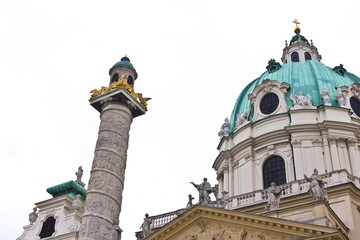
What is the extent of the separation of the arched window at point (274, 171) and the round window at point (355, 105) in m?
5.92

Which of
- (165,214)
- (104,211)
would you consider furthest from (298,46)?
(104,211)

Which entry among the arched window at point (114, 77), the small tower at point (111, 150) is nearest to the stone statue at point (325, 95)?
the small tower at point (111, 150)

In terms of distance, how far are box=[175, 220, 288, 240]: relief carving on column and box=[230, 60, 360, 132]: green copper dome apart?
12533 mm

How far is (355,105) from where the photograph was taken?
104 feet

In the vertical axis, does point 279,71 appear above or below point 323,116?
above

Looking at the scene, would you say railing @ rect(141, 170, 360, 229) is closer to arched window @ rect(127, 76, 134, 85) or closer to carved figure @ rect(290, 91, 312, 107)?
carved figure @ rect(290, 91, 312, 107)

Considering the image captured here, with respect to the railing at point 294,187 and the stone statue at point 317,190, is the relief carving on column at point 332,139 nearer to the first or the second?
the railing at point 294,187

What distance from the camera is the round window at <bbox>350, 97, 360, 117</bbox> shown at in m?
31.2

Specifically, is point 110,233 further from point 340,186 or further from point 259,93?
point 259,93

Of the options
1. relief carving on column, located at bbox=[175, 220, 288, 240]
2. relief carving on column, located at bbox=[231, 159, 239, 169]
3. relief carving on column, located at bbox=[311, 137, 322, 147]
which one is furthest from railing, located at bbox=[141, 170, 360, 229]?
relief carving on column, located at bbox=[231, 159, 239, 169]

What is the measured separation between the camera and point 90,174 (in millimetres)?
23906

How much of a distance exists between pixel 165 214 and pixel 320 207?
8.30m

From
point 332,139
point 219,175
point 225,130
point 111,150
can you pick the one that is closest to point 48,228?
point 111,150

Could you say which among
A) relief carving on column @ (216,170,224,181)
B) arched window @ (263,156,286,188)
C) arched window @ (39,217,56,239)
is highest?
relief carving on column @ (216,170,224,181)
